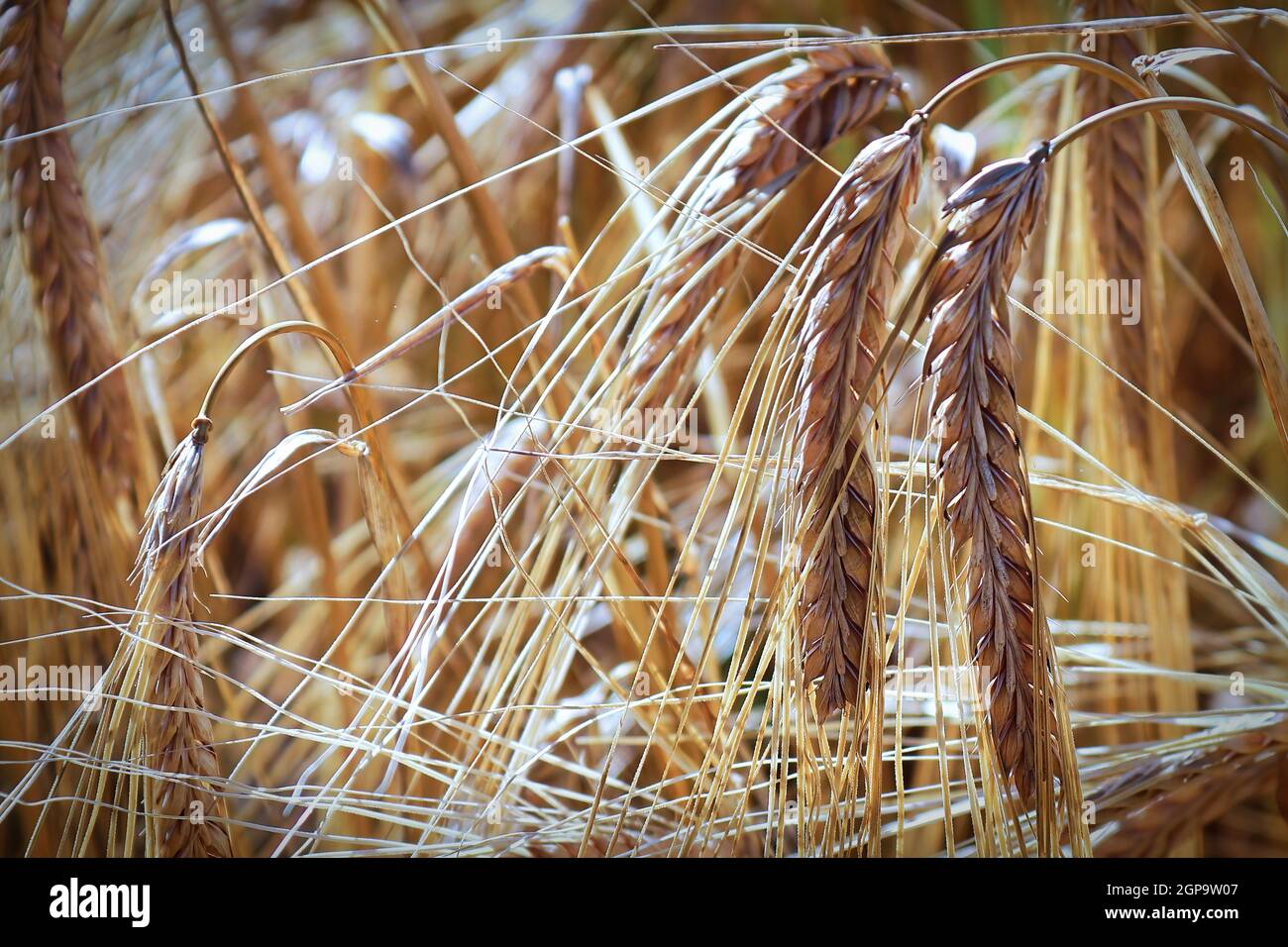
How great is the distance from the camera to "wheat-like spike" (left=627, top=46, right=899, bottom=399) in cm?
71

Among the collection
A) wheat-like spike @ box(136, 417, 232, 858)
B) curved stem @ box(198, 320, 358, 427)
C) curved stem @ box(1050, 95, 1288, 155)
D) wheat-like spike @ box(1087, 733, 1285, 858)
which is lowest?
wheat-like spike @ box(1087, 733, 1285, 858)

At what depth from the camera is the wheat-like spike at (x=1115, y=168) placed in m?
0.81

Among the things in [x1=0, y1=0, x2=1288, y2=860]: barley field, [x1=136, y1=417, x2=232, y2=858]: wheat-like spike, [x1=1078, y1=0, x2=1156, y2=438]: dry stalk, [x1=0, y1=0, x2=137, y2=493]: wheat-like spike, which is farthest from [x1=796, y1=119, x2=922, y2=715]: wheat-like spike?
[x1=0, y1=0, x2=137, y2=493]: wheat-like spike

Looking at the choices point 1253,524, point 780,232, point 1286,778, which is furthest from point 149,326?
point 1253,524

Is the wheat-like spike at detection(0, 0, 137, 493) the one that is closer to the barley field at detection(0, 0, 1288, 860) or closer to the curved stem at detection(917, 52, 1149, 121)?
the barley field at detection(0, 0, 1288, 860)

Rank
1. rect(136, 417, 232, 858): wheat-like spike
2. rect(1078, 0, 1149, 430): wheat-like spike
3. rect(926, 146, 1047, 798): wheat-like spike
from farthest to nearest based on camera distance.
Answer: rect(1078, 0, 1149, 430): wheat-like spike, rect(136, 417, 232, 858): wheat-like spike, rect(926, 146, 1047, 798): wheat-like spike

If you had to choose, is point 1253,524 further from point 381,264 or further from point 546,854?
point 381,264

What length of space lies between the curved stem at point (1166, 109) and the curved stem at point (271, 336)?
536 millimetres

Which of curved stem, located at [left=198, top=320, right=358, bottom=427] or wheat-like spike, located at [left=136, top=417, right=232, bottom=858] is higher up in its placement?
curved stem, located at [left=198, top=320, right=358, bottom=427]

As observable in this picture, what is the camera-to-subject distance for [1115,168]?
81 centimetres

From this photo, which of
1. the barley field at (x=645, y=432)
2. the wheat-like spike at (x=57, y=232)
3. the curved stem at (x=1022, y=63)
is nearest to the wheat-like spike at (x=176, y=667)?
the barley field at (x=645, y=432)

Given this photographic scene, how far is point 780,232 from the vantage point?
3.23ft

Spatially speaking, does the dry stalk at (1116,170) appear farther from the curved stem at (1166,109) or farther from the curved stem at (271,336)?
the curved stem at (271,336)

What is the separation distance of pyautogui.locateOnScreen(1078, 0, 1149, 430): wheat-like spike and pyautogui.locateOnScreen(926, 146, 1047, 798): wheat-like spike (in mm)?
280
